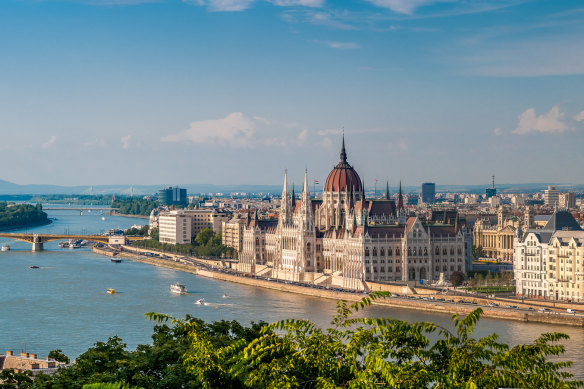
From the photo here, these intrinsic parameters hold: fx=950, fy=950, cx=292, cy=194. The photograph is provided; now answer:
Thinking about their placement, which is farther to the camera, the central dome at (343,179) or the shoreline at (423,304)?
the central dome at (343,179)

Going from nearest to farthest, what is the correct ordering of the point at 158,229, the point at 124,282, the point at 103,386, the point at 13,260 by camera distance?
the point at 103,386 → the point at 124,282 → the point at 13,260 → the point at 158,229

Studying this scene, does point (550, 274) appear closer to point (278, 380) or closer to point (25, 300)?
point (25, 300)

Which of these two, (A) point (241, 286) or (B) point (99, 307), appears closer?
(B) point (99, 307)

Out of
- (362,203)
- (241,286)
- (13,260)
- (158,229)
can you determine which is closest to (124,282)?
(241,286)

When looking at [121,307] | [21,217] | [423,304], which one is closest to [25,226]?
[21,217]

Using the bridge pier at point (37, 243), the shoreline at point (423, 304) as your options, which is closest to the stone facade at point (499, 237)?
the shoreline at point (423, 304)

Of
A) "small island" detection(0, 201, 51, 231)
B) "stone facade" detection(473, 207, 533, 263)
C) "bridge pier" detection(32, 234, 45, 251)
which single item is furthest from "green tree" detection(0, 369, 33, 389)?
"small island" detection(0, 201, 51, 231)

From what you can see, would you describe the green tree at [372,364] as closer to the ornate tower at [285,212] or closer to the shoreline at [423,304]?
the shoreline at [423,304]
